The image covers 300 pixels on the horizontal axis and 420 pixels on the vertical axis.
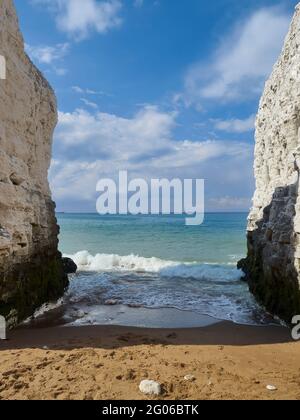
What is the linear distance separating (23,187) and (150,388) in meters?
6.38

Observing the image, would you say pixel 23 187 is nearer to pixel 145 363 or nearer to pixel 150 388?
pixel 145 363

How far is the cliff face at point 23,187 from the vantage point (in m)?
7.62

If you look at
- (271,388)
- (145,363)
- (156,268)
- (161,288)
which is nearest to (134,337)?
(145,363)

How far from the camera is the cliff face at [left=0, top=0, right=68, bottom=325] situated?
7.62m

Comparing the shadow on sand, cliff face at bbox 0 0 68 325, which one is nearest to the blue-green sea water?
the shadow on sand

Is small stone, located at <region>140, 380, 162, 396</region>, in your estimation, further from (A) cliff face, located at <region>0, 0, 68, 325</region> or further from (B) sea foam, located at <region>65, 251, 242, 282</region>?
(B) sea foam, located at <region>65, 251, 242, 282</region>

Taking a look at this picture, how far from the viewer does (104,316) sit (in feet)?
30.0

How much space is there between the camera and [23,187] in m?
8.73

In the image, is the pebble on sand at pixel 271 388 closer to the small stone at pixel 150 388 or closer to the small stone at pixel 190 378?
the small stone at pixel 190 378

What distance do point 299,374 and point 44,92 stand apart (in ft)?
34.9

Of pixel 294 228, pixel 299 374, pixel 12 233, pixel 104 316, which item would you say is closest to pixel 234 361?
pixel 299 374

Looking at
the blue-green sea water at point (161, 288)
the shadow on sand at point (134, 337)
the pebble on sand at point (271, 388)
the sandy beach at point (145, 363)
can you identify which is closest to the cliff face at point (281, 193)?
the blue-green sea water at point (161, 288)

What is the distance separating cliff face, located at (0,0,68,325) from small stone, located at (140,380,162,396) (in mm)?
4275
